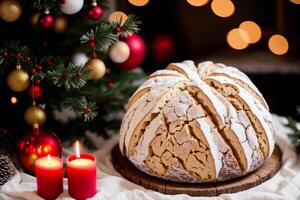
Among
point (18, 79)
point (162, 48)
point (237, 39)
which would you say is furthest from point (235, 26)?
point (18, 79)

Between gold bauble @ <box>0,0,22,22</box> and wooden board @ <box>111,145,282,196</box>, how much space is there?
492 millimetres

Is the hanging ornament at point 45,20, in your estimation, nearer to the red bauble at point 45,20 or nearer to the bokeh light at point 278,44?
the red bauble at point 45,20

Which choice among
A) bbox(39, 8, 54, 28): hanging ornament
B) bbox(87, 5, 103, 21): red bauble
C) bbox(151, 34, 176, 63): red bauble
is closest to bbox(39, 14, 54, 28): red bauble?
bbox(39, 8, 54, 28): hanging ornament

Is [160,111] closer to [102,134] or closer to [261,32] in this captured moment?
[102,134]

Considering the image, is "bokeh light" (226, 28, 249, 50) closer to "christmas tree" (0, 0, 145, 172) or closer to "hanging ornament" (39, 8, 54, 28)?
"christmas tree" (0, 0, 145, 172)

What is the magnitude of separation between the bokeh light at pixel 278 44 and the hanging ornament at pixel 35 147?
4.54 feet

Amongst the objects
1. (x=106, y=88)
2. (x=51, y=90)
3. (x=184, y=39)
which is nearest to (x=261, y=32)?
(x=184, y=39)

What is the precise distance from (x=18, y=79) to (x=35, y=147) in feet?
0.62

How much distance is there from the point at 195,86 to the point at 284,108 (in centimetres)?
122

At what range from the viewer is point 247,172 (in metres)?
1.29

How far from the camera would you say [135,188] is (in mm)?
1282

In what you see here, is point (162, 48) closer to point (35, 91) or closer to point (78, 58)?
point (78, 58)

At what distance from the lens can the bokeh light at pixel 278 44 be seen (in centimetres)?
242

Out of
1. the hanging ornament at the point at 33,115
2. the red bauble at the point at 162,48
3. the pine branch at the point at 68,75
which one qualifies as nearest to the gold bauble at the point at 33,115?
the hanging ornament at the point at 33,115
